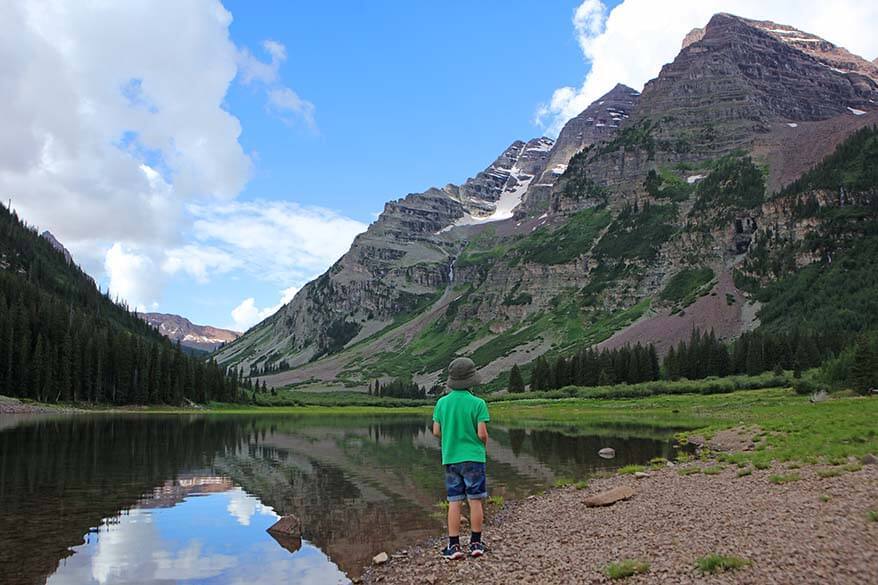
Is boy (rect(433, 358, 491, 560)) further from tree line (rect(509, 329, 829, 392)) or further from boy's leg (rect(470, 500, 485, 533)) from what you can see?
tree line (rect(509, 329, 829, 392))

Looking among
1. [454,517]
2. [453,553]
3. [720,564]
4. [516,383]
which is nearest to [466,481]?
[454,517]

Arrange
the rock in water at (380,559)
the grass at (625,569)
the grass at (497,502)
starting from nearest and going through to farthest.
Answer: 1. the grass at (625,569)
2. the rock in water at (380,559)
3. the grass at (497,502)

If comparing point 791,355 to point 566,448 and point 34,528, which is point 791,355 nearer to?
point 566,448

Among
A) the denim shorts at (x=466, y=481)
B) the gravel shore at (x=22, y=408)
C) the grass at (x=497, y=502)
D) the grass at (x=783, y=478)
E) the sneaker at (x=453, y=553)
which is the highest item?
the gravel shore at (x=22, y=408)

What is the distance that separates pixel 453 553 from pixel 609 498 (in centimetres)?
873

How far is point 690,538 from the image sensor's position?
13484 mm

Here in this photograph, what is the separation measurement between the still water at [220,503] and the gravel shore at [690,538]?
11.1 feet

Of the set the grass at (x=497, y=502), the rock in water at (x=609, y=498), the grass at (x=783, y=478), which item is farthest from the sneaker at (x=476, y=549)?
the grass at (x=783, y=478)

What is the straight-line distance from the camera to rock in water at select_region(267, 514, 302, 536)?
19359mm

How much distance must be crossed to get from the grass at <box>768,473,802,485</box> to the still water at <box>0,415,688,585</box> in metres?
9.99

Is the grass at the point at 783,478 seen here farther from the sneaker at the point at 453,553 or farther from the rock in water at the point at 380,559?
the rock in water at the point at 380,559

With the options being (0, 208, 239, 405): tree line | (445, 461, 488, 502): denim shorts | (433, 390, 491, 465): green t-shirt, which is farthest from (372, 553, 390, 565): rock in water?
(0, 208, 239, 405): tree line

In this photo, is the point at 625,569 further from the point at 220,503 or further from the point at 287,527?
the point at 220,503

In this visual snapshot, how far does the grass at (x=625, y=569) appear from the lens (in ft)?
37.0
